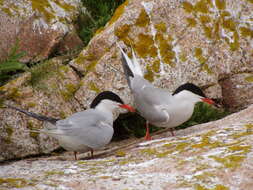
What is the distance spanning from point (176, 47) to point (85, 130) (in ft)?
7.50

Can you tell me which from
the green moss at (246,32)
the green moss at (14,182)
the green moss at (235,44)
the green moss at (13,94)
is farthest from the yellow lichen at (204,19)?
Answer: the green moss at (14,182)

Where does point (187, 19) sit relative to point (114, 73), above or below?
above

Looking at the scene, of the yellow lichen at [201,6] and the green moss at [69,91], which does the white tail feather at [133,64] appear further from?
the yellow lichen at [201,6]

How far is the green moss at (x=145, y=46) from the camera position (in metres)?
5.84

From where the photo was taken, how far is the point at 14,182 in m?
2.97

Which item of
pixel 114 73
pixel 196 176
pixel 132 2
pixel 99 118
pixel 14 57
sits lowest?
pixel 196 176

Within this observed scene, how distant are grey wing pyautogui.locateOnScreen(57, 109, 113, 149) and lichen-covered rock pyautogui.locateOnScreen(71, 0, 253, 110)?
1254 millimetres

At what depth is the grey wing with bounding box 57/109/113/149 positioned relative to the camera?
4223mm

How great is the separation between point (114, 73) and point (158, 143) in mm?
1990

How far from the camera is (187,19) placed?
20.0 feet

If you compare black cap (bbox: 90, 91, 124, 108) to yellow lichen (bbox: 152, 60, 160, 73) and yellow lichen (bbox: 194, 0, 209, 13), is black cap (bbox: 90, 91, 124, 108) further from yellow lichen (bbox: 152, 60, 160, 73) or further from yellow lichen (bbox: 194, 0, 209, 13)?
yellow lichen (bbox: 194, 0, 209, 13)

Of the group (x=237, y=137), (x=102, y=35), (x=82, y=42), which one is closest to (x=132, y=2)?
(x=102, y=35)

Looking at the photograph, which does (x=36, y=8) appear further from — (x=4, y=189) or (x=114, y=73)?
(x=4, y=189)

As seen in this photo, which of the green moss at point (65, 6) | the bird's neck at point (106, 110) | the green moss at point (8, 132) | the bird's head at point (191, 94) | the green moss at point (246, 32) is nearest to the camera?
the bird's neck at point (106, 110)
